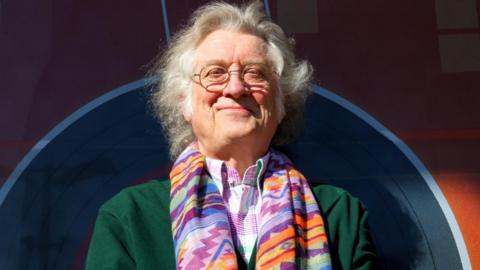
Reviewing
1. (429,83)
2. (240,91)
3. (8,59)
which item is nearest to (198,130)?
(240,91)

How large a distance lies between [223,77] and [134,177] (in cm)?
58

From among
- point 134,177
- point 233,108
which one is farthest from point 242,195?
point 134,177

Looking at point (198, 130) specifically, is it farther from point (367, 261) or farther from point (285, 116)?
point (367, 261)

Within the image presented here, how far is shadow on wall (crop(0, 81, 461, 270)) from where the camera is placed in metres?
2.41

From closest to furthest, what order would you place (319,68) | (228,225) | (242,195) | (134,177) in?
(228,225), (242,195), (134,177), (319,68)

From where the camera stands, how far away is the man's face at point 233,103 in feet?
6.79

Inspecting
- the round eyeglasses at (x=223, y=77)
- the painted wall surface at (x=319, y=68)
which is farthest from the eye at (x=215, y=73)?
the painted wall surface at (x=319, y=68)

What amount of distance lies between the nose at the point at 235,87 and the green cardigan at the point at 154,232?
1.15 ft

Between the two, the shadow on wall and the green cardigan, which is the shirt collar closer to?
Result: the green cardigan

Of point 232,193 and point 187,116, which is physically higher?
point 187,116

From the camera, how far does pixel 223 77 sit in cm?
212

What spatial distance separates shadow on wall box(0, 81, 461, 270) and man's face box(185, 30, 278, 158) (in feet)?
1.25

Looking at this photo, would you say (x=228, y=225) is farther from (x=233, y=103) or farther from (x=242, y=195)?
(x=233, y=103)

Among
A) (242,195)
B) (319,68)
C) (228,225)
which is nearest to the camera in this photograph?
(228,225)
